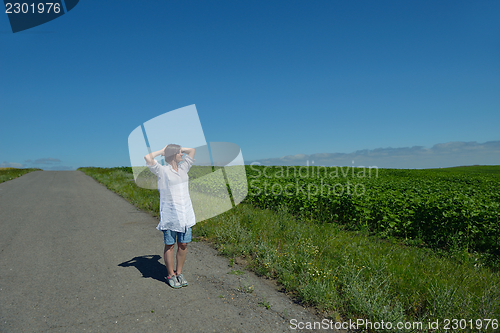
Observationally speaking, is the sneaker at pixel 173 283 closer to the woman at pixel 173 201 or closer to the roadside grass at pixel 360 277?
the woman at pixel 173 201

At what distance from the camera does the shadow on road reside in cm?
455

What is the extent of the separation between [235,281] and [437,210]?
5853 millimetres

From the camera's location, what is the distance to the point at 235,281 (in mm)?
4328

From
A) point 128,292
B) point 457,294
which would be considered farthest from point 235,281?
point 457,294

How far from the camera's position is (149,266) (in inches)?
195

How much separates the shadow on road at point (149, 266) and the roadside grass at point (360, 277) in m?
1.32

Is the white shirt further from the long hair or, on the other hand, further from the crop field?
the crop field

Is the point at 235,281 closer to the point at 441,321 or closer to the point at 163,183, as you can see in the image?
the point at 163,183

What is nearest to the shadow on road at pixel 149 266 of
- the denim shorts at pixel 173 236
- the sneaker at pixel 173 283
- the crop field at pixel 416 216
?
the sneaker at pixel 173 283

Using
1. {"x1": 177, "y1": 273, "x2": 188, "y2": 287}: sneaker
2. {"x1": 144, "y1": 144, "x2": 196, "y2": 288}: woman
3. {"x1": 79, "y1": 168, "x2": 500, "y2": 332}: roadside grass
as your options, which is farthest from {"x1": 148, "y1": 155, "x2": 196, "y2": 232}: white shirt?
{"x1": 79, "y1": 168, "x2": 500, "y2": 332}: roadside grass

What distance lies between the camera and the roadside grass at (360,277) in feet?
10.9

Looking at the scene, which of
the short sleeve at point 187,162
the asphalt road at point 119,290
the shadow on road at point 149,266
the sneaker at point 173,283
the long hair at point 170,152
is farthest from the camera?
the shadow on road at point 149,266

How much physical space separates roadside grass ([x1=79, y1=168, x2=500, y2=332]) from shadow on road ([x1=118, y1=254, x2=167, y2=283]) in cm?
132

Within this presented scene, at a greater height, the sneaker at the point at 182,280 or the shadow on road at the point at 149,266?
the sneaker at the point at 182,280
